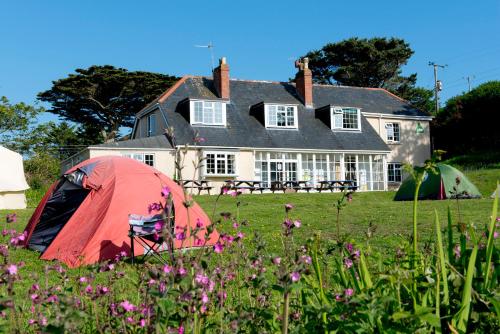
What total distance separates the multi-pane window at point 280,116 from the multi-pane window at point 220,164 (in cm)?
323

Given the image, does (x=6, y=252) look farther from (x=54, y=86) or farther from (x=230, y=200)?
(x=54, y=86)

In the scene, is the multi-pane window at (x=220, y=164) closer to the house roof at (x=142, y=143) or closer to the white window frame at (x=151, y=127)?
the house roof at (x=142, y=143)

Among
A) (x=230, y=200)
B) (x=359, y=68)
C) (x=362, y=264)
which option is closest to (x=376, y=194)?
(x=230, y=200)

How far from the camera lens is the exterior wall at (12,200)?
71.6 ft

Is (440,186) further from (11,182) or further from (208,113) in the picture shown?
(11,182)

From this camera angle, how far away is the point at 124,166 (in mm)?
9570

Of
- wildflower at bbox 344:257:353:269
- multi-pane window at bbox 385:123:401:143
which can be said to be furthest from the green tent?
wildflower at bbox 344:257:353:269

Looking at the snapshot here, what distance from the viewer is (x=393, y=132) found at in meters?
34.1

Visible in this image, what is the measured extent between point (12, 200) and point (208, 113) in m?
10.2

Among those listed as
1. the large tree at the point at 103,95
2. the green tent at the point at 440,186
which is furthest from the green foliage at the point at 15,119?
the green tent at the point at 440,186

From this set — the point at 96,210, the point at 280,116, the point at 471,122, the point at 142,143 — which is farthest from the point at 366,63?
the point at 96,210

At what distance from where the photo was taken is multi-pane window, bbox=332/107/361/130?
3030 cm

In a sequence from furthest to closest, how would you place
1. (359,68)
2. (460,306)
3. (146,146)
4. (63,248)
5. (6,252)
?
(359,68), (146,146), (63,248), (460,306), (6,252)

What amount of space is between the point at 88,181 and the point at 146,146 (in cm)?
1727
